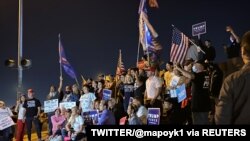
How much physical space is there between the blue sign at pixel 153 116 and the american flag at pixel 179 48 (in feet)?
8.47

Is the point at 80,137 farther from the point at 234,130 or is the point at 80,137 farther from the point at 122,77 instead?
the point at 234,130

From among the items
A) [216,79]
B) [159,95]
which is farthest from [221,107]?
[159,95]

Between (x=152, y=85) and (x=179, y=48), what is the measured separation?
165 cm

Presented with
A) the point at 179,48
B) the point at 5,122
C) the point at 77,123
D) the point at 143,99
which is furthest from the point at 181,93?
the point at 5,122

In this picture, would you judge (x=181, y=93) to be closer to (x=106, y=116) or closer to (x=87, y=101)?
(x=106, y=116)

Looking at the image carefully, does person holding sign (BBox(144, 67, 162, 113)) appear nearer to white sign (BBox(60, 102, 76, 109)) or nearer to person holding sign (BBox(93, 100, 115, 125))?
person holding sign (BBox(93, 100, 115, 125))

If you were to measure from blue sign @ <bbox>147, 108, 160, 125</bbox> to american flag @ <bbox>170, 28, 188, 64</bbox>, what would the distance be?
2.58 meters

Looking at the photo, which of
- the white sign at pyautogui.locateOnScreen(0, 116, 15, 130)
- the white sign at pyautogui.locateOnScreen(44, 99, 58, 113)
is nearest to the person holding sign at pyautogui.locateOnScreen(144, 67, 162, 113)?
the white sign at pyautogui.locateOnScreen(44, 99, 58, 113)

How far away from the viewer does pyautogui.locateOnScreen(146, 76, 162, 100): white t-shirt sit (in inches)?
548

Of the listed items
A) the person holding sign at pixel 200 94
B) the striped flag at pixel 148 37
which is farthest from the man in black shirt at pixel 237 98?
the striped flag at pixel 148 37

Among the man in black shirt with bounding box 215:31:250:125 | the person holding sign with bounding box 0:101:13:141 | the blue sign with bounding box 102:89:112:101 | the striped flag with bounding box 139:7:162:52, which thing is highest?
the striped flag with bounding box 139:7:162:52

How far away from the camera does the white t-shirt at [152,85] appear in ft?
45.7

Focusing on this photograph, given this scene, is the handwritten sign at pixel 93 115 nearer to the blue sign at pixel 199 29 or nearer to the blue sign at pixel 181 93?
the blue sign at pixel 181 93

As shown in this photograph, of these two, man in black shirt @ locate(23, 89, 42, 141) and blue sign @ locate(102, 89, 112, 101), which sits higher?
blue sign @ locate(102, 89, 112, 101)
